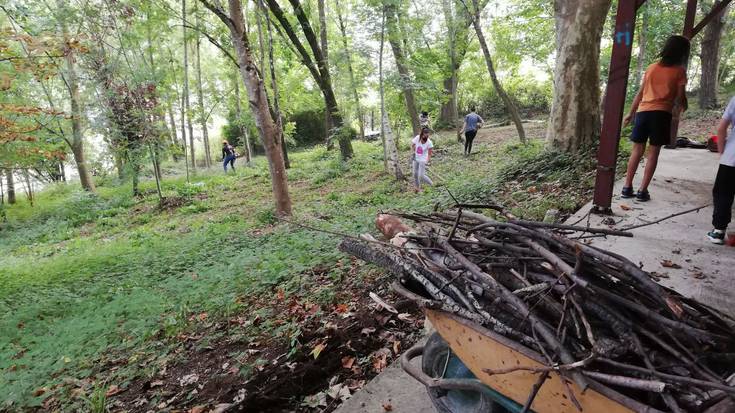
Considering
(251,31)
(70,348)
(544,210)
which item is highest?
(251,31)

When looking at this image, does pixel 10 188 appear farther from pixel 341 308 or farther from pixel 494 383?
pixel 494 383

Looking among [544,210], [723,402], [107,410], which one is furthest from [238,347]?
[544,210]

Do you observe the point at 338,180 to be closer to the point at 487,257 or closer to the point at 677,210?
the point at 677,210

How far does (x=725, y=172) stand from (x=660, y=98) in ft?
4.97

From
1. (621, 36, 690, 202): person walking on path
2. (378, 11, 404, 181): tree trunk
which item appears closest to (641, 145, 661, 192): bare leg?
(621, 36, 690, 202): person walking on path

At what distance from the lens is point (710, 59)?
622 inches

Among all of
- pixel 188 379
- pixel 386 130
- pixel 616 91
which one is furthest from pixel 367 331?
pixel 386 130

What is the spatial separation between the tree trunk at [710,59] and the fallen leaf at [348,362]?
66.6 ft

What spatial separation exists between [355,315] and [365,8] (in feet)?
31.6

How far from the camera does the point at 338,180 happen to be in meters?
14.7

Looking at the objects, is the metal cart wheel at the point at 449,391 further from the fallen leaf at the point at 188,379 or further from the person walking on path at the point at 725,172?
the person walking on path at the point at 725,172

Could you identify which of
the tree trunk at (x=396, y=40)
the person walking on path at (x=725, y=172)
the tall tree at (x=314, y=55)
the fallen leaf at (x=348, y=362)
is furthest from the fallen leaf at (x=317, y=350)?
the tall tree at (x=314, y=55)

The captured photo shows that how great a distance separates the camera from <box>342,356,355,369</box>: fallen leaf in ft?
11.7

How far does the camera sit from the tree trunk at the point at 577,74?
23.8 feet
